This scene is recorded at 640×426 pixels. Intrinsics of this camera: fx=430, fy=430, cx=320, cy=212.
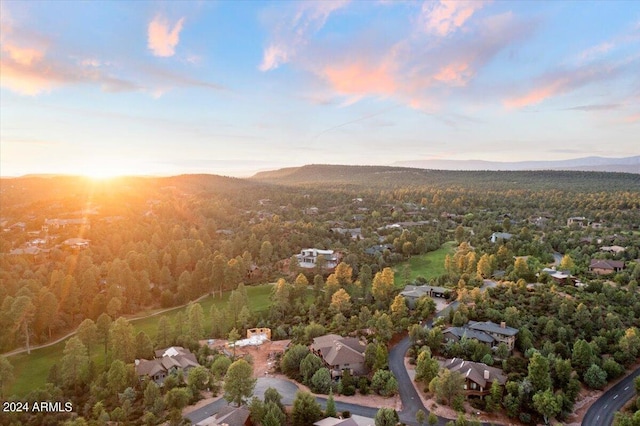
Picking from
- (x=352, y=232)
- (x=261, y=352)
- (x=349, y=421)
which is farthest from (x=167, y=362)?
(x=352, y=232)

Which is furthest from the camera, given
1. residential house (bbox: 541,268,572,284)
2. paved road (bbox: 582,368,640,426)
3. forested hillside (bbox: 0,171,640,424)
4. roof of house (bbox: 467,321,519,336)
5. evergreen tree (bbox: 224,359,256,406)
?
residential house (bbox: 541,268,572,284)

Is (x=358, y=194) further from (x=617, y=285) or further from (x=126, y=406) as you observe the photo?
(x=126, y=406)

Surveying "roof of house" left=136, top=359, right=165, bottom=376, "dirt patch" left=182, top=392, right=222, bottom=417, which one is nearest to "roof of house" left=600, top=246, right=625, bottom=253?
"dirt patch" left=182, top=392, right=222, bottom=417

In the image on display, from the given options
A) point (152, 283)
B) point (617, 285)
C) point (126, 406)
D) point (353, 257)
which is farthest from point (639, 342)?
point (152, 283)

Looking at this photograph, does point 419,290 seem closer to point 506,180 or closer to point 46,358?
point 46,358

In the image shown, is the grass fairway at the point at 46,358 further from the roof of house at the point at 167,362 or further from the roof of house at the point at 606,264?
the roof of house at the point at 606,264

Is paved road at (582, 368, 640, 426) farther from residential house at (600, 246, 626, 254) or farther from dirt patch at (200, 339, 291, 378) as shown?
residential house at (600, 246, 626, 254)
